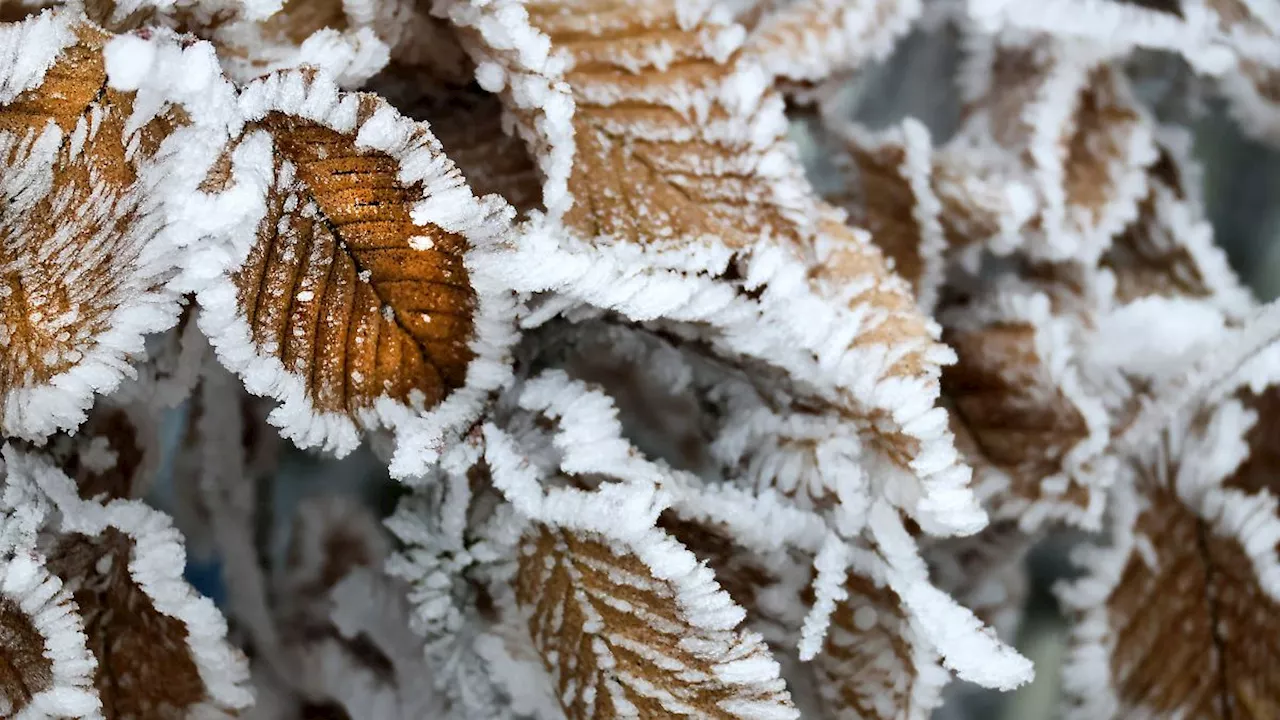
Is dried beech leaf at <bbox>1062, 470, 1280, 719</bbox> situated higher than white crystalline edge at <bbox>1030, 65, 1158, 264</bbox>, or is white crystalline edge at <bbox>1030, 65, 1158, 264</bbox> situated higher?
white crystalline edge at <bbox>1030, 65, 1158, 264</bbox>

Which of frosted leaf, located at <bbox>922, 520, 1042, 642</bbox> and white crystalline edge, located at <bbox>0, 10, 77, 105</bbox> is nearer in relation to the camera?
white crystalline edge, located at <bbox>0, 10, 77, 105</bbox>

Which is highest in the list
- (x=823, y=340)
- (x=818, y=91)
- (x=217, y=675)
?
(x=818, y=91)

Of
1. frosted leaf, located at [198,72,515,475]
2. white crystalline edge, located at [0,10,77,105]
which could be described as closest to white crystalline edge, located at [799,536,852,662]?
frosted leaf, located at [198,72,515,475]

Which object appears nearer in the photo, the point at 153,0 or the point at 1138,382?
the point at 153,0

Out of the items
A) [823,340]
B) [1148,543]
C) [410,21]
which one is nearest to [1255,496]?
[1148,543]

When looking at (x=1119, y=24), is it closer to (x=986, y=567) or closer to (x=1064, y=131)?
(x=1064, y=131)

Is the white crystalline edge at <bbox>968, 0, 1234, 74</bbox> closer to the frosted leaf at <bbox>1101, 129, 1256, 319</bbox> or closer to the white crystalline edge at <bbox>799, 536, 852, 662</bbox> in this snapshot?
the frosted leaf at <bbox>1101, 129, 1256, 319</bbox>

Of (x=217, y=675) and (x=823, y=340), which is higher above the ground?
(x=823, y=340)

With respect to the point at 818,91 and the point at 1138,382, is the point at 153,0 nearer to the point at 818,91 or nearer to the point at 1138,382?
the point at 818,91
